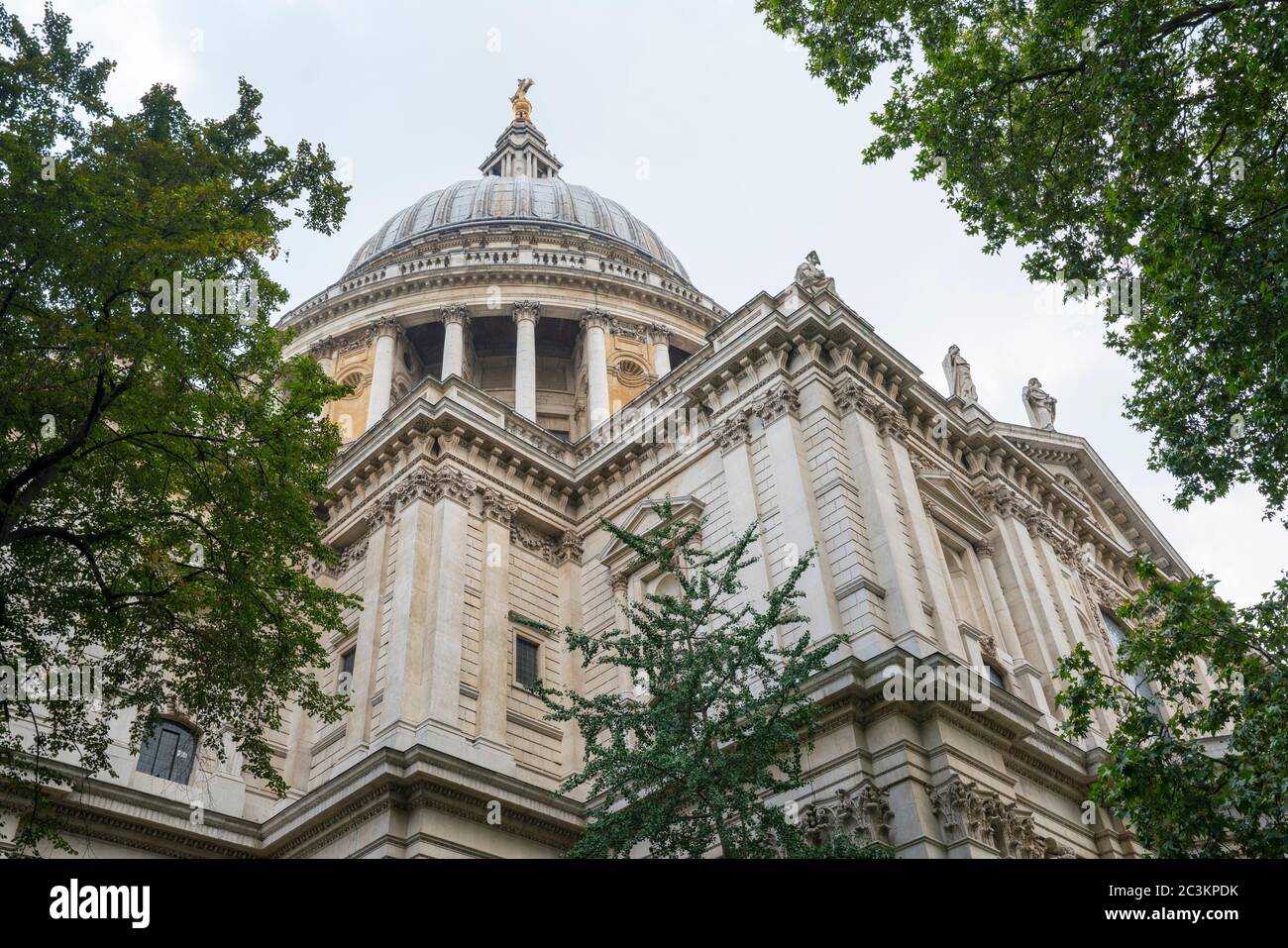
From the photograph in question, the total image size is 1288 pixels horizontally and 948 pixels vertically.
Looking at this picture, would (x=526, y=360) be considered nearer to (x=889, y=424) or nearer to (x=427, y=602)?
(x=427, y=602)

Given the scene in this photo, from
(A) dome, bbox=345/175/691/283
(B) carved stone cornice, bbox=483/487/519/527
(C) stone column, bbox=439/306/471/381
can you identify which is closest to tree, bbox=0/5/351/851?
(B) carved stone cornice, bbox=483/487/519/527

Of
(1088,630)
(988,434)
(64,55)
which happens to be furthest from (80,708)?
(1088,630)

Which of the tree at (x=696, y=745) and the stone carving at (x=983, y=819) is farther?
the stone carving at (x=983, y=819)

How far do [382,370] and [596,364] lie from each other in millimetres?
8872

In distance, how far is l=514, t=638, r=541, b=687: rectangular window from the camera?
23.4 meters

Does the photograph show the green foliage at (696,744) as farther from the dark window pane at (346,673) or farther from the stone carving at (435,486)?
the dark window pane at (346,673)

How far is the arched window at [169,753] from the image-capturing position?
21.7 metres

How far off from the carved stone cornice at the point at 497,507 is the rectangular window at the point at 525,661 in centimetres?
309

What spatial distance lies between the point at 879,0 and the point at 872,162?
268cm

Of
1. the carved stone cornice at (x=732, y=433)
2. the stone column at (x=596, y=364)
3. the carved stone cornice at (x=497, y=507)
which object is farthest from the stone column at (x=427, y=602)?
the stone column at (x=596, y=364)

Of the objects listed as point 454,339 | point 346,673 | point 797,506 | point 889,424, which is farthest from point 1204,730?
point 454,339

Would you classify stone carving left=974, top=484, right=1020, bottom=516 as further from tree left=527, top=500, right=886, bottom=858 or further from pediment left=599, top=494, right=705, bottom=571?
tree left=527, top=500, right=886, bottom=858
